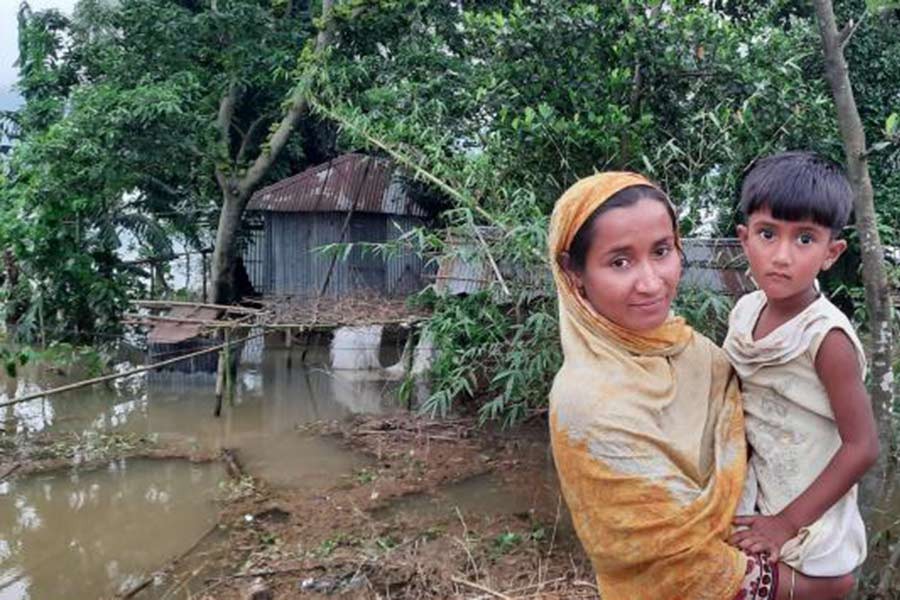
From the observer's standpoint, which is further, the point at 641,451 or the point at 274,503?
the point at 274,503

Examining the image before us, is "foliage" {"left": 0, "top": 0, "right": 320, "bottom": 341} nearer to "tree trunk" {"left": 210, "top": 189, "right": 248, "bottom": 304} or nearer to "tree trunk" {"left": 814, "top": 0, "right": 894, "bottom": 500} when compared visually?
"tree trunk" {"left": 210, "top": 189, "right": 248, "bottom": 304}

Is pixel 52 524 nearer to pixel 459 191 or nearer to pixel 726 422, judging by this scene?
pixel 459 191

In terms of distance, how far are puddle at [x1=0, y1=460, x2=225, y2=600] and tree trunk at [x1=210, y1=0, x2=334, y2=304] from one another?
19.5 ft

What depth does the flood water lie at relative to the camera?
20.6 feet

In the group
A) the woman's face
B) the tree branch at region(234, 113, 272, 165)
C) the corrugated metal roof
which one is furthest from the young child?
the tree branch at region(234, 113, 272, 165)

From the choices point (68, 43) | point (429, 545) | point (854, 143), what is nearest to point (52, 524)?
point (429, 545)

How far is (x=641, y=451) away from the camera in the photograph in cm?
120

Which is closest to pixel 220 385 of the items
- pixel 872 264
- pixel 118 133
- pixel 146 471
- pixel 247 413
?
pixel 247 413

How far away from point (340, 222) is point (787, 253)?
44.1 ft

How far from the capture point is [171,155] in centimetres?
1271

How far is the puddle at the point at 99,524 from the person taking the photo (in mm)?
6004

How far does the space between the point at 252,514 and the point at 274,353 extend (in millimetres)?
7549

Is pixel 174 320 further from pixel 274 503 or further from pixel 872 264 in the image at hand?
pixel 872 264

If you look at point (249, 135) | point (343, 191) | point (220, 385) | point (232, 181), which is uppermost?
point (249, 135)
